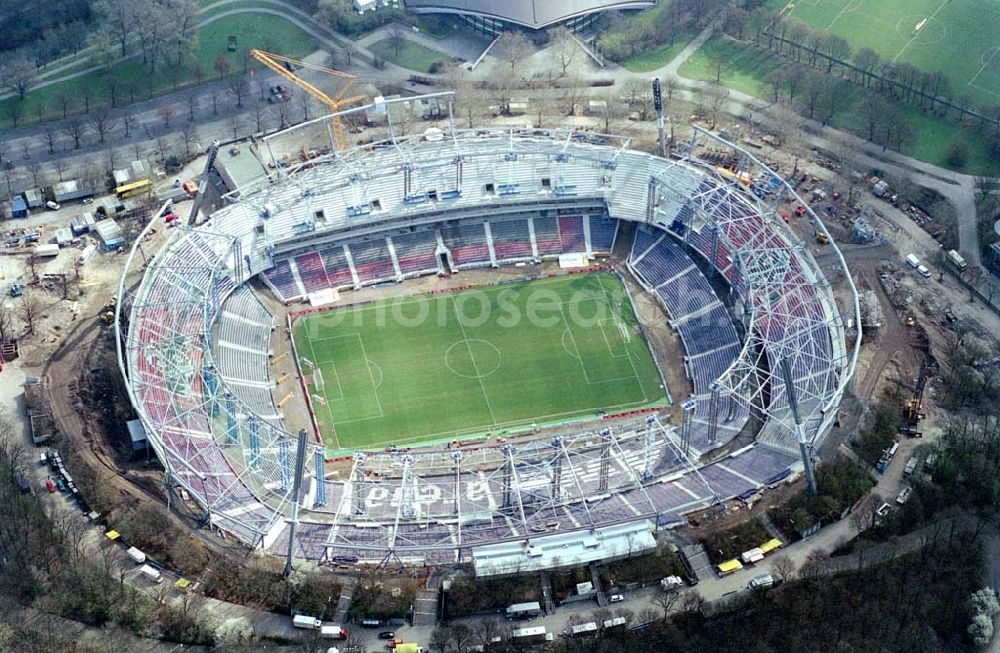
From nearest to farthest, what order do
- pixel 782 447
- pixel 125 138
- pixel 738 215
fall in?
pixel 782 447
pixel 738 215
pixel 125 138

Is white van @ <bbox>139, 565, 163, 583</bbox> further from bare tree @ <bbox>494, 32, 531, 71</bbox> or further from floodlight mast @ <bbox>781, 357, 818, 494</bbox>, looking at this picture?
bare tree @ <bbox>494, 32, 531, 71</bbox>

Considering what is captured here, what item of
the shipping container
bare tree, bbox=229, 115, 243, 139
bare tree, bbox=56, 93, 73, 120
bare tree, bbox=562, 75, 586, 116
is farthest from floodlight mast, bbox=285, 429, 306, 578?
bare tree, bbox=56, 93, 73, 120

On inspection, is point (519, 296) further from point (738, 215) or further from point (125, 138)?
point (125, 138)

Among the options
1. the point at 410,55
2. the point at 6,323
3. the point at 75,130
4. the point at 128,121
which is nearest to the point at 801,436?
the point at 6,323

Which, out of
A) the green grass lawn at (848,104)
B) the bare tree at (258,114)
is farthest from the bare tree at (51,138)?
the green grass lawn at (848,104)

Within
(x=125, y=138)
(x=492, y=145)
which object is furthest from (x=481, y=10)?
(x=125, y=138)

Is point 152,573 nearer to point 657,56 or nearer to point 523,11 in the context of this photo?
point 523,11
